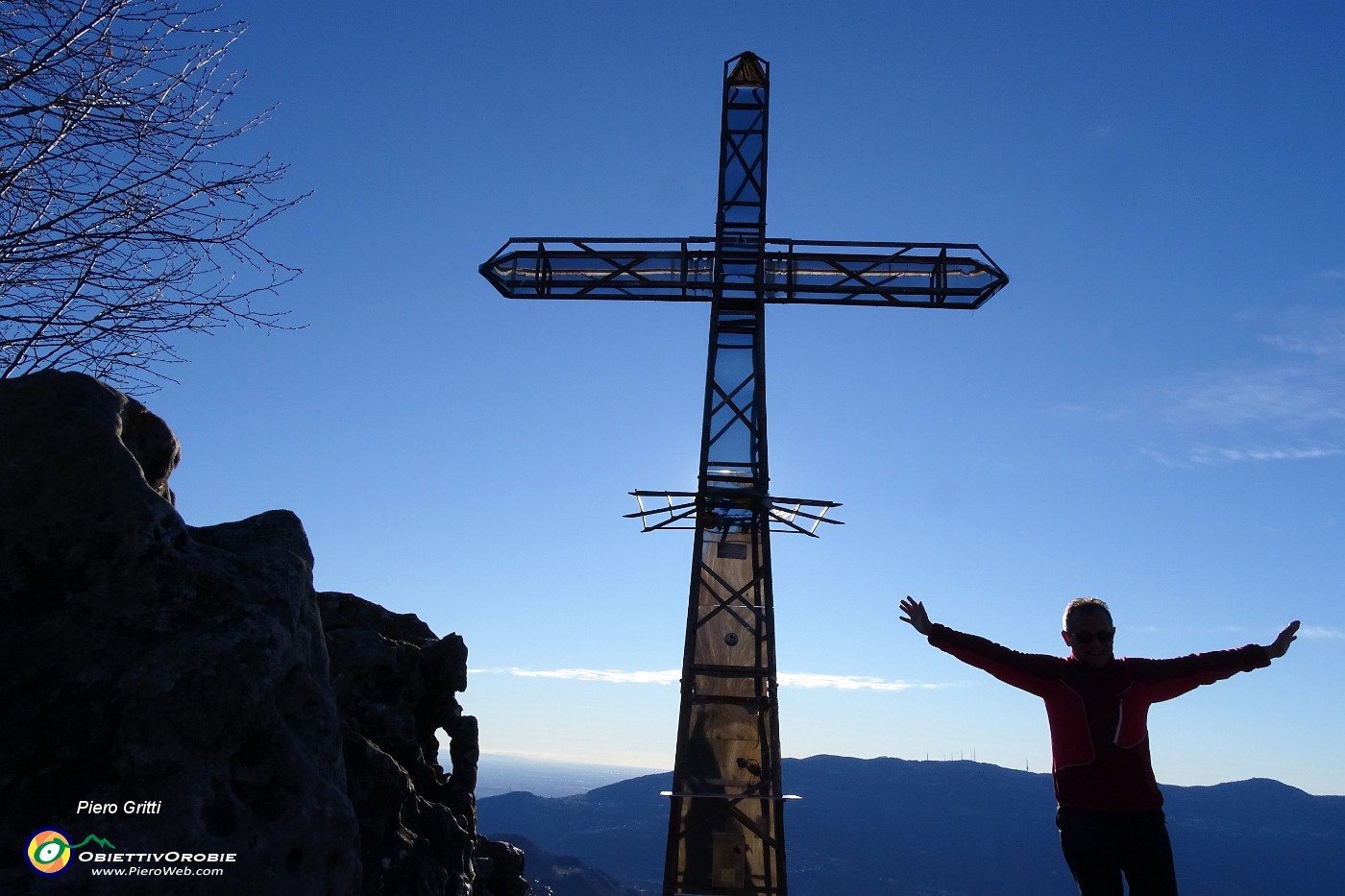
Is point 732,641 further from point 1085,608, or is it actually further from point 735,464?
point 1085,608

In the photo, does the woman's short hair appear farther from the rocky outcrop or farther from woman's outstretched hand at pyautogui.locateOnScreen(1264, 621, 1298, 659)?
the rocky outcrop

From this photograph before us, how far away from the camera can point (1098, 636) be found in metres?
5.52

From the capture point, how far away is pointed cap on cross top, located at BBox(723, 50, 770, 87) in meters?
18.4

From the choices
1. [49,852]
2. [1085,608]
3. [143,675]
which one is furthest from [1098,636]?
[49,852]

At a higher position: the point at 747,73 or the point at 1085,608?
the point at 747,73

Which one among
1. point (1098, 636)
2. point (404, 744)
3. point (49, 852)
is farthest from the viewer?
point (404, 744)

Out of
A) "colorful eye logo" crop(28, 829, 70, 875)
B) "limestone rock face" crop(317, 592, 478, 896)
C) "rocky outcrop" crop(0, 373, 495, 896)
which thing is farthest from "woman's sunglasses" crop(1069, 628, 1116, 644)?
"limestone rock face" crop(317, 592, 478, 896)

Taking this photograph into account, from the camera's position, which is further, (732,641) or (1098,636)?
(732,641)

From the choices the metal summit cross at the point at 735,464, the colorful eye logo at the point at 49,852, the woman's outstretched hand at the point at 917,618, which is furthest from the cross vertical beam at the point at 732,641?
the colorful eye logo at the point at 49,852

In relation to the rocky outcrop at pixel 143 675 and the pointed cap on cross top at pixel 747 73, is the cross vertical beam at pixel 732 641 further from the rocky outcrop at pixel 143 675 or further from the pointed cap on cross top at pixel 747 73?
the rocky outcrop at pixel 143 675

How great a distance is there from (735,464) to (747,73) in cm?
706

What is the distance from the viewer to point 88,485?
18.1ft

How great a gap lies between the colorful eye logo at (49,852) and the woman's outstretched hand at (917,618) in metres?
4.34

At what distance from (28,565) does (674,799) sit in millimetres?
11616
